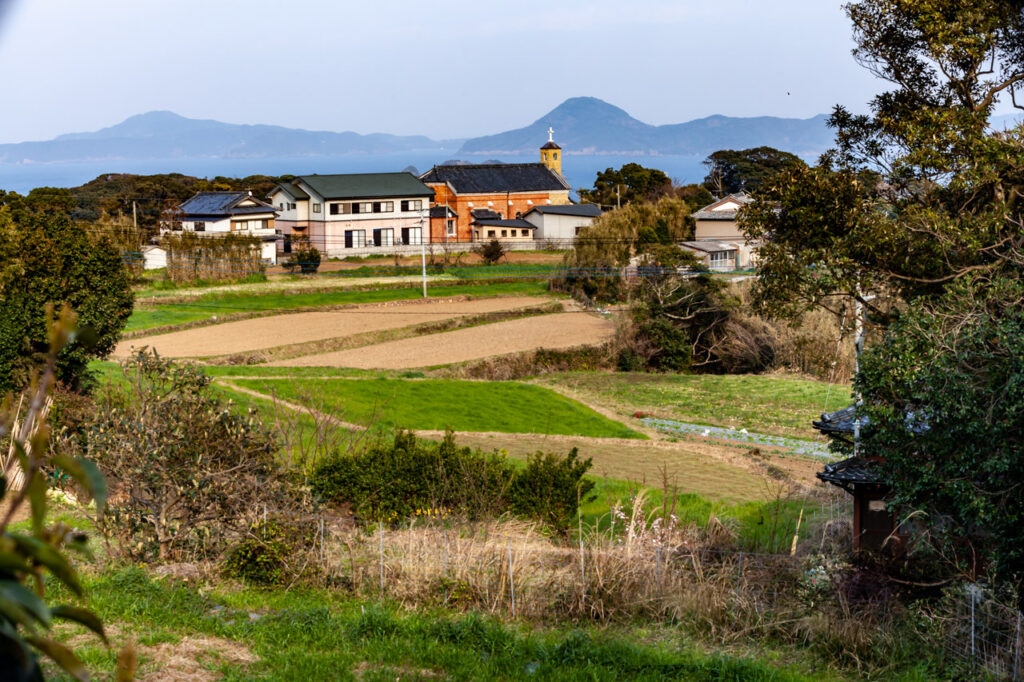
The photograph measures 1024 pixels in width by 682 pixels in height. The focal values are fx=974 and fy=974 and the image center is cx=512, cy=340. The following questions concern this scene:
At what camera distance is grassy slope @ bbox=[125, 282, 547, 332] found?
43.4 meters

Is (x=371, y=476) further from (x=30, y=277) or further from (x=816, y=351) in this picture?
(x=816, y=351)

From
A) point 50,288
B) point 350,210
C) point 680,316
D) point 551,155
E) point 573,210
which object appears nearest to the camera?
point 50,288

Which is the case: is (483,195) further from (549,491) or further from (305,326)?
(549,491)

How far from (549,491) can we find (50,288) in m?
11.4

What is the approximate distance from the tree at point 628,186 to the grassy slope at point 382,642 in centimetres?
7613

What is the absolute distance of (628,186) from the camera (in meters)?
90.0

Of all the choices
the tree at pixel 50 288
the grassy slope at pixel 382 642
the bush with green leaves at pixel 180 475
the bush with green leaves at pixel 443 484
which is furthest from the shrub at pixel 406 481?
the tree at pixel 50 288

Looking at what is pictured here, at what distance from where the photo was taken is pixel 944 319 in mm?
10797

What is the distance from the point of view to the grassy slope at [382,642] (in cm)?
805

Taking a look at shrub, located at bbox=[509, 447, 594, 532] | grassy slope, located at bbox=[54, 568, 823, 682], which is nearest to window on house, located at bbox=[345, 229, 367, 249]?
shrub, located at bbox=[509, 447, 594, 532]

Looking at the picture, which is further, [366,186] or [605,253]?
[366,186]

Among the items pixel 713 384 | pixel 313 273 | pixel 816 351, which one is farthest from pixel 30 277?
pixel 313 273

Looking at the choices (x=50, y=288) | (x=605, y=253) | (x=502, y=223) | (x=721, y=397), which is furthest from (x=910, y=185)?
(x=502, y=223)

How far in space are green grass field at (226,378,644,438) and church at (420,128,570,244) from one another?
40481mm
